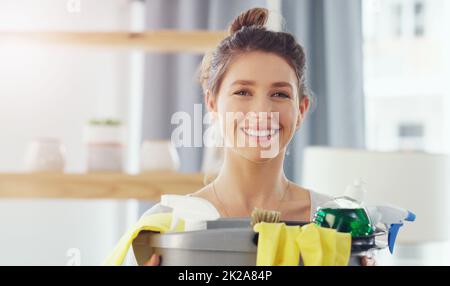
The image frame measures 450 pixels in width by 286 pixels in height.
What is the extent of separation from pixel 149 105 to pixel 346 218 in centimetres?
86

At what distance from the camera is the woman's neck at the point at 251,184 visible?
623 mm

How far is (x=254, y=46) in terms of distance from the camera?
2.06ft

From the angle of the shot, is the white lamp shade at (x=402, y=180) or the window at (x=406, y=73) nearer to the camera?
the white lamp shade at (x=402, y=180)

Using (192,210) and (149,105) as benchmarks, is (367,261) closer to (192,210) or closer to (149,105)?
(192,210)

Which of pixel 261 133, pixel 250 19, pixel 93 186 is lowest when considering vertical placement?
pixel 93 186

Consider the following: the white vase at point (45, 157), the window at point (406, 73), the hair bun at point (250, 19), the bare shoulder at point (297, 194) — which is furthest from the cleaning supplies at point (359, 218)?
the window at point (406, 73)

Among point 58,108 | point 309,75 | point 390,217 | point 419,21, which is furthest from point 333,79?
point 390,217

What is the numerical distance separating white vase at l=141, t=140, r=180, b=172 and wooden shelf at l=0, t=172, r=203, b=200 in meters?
0.02

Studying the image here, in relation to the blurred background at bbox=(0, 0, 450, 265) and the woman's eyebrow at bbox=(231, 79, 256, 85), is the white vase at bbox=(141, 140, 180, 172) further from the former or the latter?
the woman's eyebrow at bbox=(231, 79, 256, 85)

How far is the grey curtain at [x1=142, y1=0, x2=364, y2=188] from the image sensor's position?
3.74 feet

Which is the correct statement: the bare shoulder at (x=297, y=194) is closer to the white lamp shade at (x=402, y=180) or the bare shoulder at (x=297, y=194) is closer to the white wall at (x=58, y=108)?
the white lamp shade at (x=402, y=180)

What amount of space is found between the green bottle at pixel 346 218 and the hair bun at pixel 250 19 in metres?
0.23

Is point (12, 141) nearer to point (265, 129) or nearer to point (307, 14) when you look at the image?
point (307, 14)

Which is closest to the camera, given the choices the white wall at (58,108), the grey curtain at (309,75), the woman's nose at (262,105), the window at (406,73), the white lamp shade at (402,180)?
the woman's nose at (262,105)
